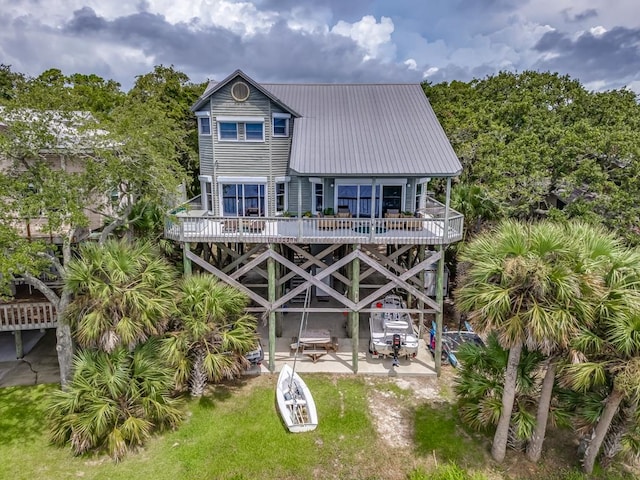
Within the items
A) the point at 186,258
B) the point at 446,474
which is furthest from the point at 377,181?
the point at 446,474

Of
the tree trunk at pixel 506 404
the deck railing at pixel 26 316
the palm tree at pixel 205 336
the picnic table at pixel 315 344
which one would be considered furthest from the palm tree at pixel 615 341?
the deck railing at pixel 26 316

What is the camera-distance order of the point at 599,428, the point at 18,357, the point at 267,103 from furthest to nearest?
1. the point at 267,103
2. the point at 18,357
3. the point at 599,428

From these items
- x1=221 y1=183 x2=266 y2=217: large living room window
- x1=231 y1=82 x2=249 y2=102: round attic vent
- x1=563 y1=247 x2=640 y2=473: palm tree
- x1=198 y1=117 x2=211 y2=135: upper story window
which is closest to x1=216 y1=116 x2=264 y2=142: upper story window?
x1=198 y1=117 x2=211 y2=135: upper story window

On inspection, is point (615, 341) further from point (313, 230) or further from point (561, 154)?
point (561, 154)

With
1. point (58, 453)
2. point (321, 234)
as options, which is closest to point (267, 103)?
point (321, 234)

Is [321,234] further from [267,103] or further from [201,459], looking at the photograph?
[201,459]

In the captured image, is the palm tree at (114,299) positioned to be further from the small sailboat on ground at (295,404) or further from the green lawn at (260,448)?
the small sailboat on ground at (295,404)

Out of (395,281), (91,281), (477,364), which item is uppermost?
(91,281)
